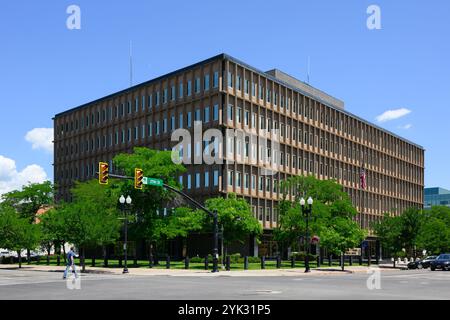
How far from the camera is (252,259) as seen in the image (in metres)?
65.5

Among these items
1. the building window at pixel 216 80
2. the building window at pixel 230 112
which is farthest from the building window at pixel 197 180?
the building window at pixel 216 80

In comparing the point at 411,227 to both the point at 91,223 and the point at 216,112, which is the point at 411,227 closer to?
the point at 216,112

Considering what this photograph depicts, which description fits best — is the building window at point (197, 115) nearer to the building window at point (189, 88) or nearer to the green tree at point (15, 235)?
the building window at point (189, 88)

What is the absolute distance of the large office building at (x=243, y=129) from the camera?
7369 cm

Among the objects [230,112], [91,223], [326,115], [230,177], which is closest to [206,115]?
[230,112]

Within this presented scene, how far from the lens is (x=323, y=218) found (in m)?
59.3

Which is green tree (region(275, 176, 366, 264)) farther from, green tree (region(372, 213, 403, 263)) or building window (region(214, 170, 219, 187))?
building window (region(214, 170, 219, 187))

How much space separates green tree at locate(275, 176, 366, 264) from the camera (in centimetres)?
5844

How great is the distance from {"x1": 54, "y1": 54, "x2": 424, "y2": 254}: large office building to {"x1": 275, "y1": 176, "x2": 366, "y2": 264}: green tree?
1174 cm

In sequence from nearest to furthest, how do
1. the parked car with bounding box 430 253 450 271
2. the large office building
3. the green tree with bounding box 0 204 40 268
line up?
the parked car with bounding box 430 253 450 271, the green tree with bounding box 0 204 40 268, the large office building

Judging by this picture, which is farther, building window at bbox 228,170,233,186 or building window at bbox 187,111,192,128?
building window at bbox 187,111,192,128

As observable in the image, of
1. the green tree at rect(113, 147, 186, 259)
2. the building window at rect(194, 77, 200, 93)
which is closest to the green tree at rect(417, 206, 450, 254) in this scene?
the green tree at rect(113, 147, 186, 259)

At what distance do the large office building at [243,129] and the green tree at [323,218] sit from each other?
11.7m
